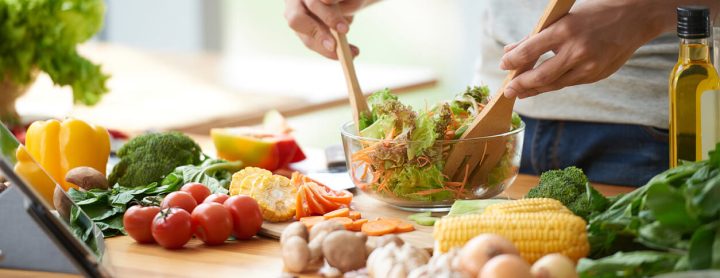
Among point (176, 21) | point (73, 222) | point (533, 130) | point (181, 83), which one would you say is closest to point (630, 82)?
point (533, 130)

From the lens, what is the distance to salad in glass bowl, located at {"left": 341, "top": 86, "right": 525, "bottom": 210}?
69.9 inches

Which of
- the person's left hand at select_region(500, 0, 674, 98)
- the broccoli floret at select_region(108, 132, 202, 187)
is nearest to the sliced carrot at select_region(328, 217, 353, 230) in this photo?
the person's left hand at select_region(500, 0, 674, 98)

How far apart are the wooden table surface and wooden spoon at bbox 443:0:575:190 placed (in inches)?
14.2

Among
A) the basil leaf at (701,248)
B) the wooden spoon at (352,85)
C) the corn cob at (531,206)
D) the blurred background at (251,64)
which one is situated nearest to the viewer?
the basil leaf at (701,248)

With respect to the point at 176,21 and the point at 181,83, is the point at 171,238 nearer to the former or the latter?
the point at 181,83

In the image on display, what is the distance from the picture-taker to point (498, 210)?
151cm

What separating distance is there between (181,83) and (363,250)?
2.61 meters

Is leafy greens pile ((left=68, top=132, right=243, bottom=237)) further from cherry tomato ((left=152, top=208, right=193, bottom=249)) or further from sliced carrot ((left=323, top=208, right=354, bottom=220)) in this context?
sliced carrot ((left=323, top=208, right=354, bottom=220))

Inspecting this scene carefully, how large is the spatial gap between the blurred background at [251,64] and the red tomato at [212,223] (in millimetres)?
1438

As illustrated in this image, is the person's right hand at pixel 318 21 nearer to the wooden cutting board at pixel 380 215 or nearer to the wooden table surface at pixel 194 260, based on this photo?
the wooden cutting board at pixel 380 215

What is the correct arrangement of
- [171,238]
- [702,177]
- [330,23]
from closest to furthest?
[702,177] < [171,238] < [330,23]

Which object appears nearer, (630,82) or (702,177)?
(702,177)

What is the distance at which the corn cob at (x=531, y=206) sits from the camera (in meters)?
1.50

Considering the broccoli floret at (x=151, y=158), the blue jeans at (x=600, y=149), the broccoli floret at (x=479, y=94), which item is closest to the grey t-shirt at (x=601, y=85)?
the blue jeans at (x=600, y=149)
